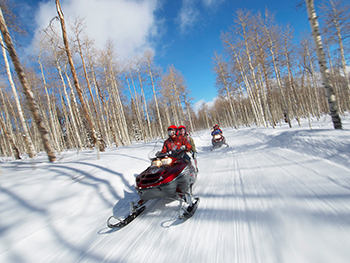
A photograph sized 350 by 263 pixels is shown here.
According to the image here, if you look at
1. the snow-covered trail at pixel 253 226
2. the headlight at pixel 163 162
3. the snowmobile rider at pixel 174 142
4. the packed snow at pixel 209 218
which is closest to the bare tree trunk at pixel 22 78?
the packed snow at pixel 209 218

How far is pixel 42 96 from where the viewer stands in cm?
2172

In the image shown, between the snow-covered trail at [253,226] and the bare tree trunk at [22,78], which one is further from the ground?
the bare tree trunk at [22,78]

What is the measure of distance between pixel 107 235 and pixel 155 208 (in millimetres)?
1047

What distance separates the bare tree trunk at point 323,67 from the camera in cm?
553

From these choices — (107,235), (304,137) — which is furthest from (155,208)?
(304,137)

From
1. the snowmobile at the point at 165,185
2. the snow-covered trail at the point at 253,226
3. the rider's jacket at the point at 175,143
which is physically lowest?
the snow-covered trail at the point at 253,226

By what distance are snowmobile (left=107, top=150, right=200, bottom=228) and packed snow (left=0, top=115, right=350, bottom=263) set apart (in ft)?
0.51

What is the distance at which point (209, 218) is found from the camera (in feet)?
9.21

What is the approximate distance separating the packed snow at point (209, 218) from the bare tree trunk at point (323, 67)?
3.82ft

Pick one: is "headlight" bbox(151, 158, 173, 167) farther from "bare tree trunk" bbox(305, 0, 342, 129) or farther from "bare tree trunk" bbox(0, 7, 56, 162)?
"bare tree trunk" bbox(305, 0, 342, 129)

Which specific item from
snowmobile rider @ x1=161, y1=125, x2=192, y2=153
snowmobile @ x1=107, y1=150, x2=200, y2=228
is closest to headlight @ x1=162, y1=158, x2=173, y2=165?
snowmobile @ x1=107, y1=150, x2=200, y2=228

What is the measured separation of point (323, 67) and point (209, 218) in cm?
651

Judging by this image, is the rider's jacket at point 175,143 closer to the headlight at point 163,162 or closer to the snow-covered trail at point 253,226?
the headlight at point 163,162

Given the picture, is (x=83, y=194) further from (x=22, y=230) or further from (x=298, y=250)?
(x=298, y=250)
